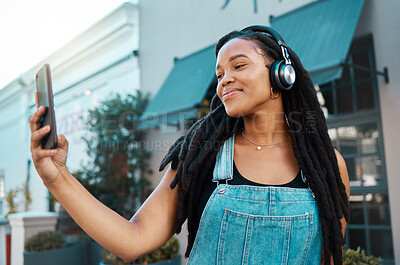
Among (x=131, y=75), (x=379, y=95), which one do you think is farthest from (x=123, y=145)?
(x=379, y=95)

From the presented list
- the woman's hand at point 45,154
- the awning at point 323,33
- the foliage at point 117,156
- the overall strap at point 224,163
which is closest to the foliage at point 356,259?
the awning at point 323,33

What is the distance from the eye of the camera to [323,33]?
3902 mm

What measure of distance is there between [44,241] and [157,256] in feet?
6.35

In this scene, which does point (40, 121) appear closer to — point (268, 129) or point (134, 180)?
point (268, 129)

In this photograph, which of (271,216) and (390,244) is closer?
(271,216)

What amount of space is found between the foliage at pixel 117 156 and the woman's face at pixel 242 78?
547 centimetres

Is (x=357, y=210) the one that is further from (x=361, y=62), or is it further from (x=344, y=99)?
(x=361, y=62)

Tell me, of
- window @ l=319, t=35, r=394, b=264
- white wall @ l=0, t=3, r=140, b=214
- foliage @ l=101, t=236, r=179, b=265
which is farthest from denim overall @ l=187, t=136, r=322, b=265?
white wall @ l=0, t=3, r=140, b=214

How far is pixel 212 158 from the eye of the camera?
55.2 inches

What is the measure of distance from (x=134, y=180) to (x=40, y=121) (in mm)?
5967

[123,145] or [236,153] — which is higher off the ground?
[123,145]

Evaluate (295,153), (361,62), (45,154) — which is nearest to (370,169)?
(361,62)

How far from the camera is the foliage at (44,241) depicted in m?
4.80

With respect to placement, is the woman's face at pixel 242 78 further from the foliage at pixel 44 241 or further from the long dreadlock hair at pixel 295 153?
the foliage at pixel 44 241
